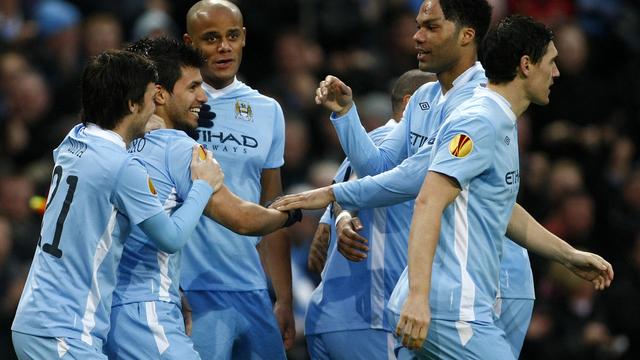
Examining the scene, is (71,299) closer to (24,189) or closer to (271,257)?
(271,257)

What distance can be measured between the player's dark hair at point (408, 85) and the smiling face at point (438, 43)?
74 centimetres

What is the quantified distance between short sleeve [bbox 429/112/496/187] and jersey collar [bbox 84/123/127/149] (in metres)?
1.32

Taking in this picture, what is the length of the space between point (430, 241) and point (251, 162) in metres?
1.58

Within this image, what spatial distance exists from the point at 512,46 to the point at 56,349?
7.68 feet

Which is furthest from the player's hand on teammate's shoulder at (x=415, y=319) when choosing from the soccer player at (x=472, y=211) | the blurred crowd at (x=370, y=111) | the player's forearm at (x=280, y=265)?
the blurred crowd at (x=370, y=111)

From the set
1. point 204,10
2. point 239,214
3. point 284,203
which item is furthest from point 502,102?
point 204,10

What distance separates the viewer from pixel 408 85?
6.72 m

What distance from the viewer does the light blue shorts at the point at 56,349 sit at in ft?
16.1

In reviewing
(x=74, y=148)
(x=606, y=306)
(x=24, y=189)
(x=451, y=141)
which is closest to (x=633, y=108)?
(x=606, y=306)

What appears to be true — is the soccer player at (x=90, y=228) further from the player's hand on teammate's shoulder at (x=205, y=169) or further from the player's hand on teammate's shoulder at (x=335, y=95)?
the player's hand on teammate's shoulder at (x=335, y=95)

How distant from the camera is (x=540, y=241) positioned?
5812 mm

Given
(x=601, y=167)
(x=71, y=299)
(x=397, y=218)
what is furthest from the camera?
(x=601, y=167)

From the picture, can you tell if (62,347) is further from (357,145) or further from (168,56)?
(357,145)

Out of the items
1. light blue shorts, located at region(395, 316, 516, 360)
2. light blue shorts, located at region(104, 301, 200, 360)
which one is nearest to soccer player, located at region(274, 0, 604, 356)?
light blue shorts, located at region(395, 316, 516, 360)
